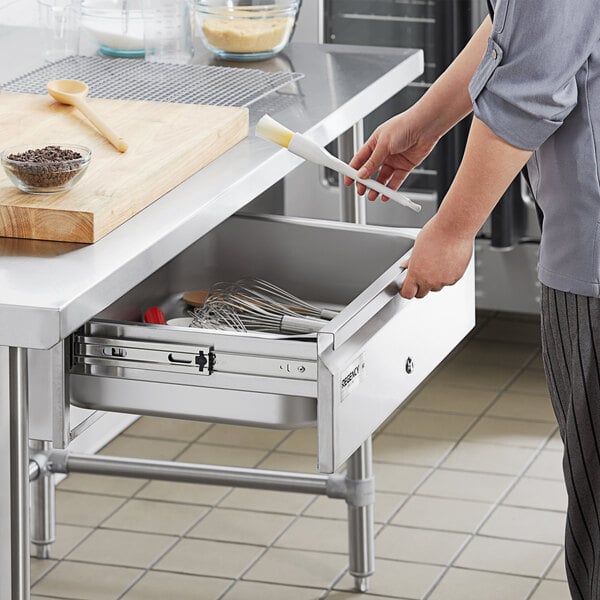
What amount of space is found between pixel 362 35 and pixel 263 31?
0.86m

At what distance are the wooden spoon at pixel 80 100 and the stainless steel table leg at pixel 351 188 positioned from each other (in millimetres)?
496

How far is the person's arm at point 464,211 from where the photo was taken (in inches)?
62.3

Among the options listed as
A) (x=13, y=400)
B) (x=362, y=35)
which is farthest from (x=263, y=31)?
(x=13, y=400)

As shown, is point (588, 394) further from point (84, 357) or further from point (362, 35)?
point (362, 35)

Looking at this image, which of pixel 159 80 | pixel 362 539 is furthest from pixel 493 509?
pixel 159 80

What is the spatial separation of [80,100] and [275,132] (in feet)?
1.12

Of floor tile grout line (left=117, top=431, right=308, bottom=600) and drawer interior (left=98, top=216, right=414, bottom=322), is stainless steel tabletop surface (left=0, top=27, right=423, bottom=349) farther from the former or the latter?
floor tile grout line (left=117, top=431, right=308, bottom=600)

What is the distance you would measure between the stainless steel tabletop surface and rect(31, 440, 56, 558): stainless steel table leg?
0.76m

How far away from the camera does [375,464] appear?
9.78 ft

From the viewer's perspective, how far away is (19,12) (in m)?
2.76

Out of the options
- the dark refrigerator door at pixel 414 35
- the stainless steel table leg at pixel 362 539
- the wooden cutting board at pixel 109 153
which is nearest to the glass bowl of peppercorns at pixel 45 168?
the wooden cutting board at pixel 109 153

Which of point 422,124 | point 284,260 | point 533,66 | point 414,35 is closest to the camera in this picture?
point 533,66

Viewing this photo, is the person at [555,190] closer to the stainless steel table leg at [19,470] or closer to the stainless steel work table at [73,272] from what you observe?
the stainless steel work table at [73,272]

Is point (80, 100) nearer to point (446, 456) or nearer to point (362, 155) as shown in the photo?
point (362, 155)
